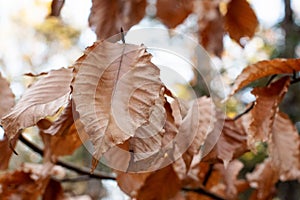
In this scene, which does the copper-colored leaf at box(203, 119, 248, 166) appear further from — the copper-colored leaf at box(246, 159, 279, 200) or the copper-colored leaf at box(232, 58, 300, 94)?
the copper-colored leaf at box(246, 159, 279, 200)

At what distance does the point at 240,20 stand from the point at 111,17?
22 cm

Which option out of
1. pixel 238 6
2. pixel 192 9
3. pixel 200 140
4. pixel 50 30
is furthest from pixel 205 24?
pixel 50 30

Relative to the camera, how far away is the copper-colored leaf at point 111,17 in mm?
629

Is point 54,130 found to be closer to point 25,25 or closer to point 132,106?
point 132,106

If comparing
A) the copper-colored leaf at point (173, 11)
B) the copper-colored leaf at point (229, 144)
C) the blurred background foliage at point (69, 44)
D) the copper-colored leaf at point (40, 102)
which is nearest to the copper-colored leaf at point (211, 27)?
the copper-colored leaf at point (173, 11)

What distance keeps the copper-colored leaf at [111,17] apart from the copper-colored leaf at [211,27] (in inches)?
8.6

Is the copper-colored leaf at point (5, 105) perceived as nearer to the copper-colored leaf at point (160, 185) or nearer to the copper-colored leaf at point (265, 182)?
the copper-colored leaf at point (160, 185)

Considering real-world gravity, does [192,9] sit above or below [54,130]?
above

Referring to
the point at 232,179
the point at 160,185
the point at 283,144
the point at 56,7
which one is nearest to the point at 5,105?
the point at 56,7

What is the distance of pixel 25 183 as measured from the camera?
0.75 meters

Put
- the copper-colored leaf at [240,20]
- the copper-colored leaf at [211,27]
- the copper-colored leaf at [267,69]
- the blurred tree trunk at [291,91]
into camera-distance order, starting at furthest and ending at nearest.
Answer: the blurred tree trunk at [291,91] → the copper-colored leaf at [211,27] → the copper-colored leaf at [240,20] → the copper-colored leaf at [267,69]

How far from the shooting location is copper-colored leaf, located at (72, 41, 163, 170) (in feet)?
1.21

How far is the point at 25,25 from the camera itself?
4785 mm

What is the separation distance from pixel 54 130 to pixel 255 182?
0.57m
